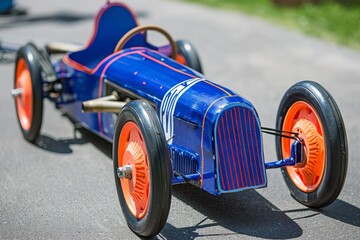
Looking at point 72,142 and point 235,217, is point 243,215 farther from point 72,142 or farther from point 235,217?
point 72,142

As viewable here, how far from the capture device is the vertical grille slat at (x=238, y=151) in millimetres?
4480

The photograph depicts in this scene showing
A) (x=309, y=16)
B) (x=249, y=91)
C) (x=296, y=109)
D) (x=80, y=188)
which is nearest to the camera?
(x=296, y=109)

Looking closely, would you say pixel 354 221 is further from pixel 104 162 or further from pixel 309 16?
pixel 309 16

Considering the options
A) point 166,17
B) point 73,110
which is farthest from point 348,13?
point 73,110

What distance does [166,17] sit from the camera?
1286 cm

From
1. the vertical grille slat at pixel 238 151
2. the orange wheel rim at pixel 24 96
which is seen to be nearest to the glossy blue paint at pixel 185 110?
the vertical grille slat at pixel 238 151

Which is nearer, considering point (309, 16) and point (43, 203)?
point (43, 203)

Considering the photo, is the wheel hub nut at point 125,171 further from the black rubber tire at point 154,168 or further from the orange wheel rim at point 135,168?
the black rubber tire at point 154,168

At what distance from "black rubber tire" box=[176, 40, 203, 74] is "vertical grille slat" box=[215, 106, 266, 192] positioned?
193 centimetres

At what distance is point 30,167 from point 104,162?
0.63m

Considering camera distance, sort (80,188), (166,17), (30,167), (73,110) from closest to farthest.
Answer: (80,188) → (30,167) → (73,110) → (166,17)

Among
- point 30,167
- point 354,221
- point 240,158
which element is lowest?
point 30,167

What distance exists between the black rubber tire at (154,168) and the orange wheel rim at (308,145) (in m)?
1.16

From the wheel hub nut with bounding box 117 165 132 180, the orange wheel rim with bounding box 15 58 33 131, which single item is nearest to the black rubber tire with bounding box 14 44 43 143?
the orange wheel rim with bounding box 15 58 33 131
